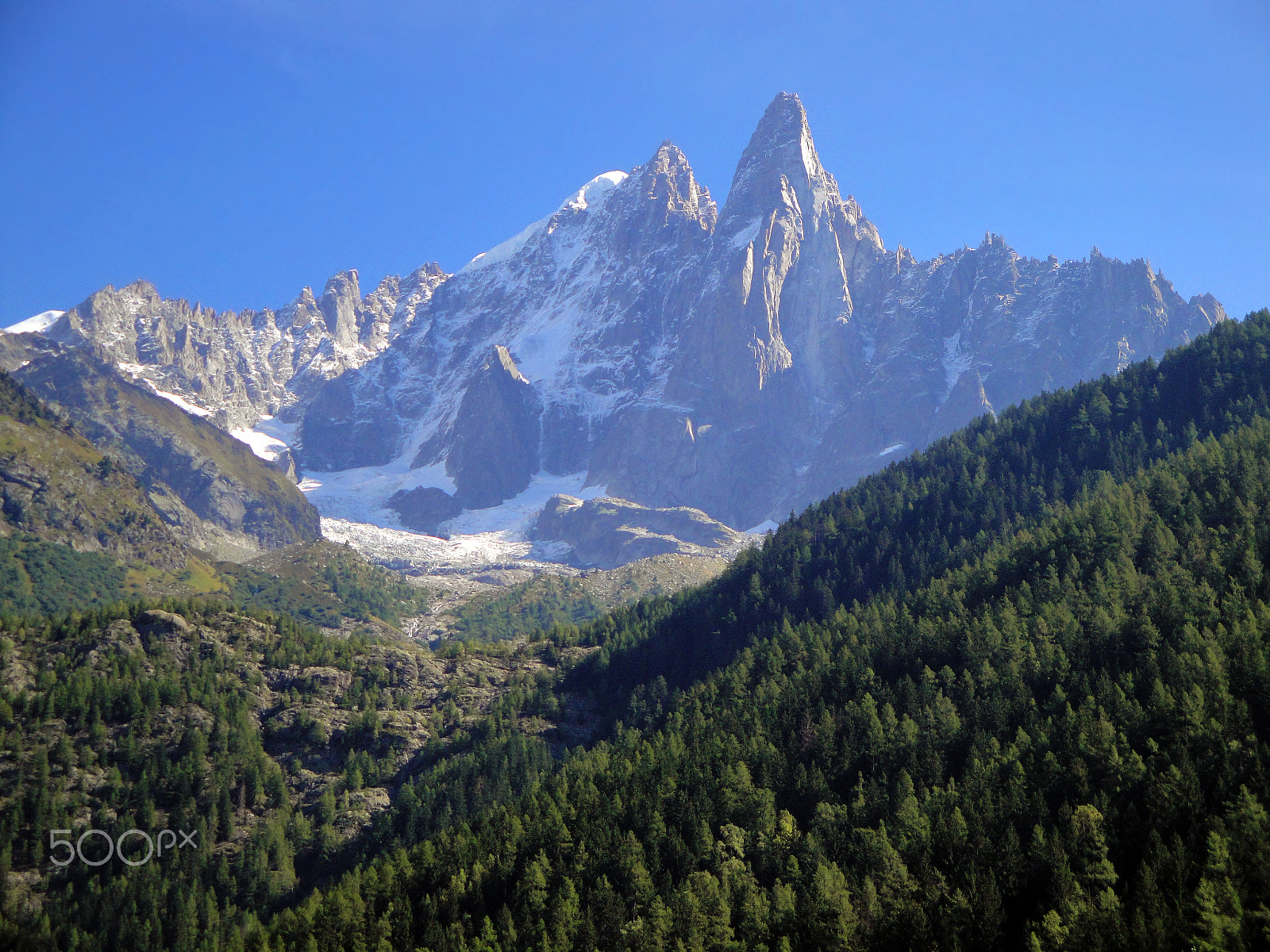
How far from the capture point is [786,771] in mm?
106875

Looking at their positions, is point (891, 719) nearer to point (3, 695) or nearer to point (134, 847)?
point (134, 847)

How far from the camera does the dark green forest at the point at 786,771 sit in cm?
7994

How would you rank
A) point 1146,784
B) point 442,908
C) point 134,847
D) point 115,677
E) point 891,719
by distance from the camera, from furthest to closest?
point 115,677 → point 134,847 → point 891,719 → point 442,908 → point 1146,784

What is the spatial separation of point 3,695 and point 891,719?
118994 millimetres

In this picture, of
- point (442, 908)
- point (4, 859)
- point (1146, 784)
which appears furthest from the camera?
point (4, 859)

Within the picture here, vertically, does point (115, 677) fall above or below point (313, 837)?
above

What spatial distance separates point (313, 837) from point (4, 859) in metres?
35.9

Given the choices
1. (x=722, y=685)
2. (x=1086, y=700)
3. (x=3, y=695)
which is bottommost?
(x=1086, y=700)

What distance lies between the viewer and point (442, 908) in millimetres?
95812

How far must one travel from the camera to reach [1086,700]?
97.9 meters

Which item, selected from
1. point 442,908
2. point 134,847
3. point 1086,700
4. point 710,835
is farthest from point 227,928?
point 1086,700

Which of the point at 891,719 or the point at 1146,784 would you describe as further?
the point at 891,719

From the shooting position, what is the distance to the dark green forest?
262 feet

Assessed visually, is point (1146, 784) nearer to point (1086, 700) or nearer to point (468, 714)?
point (1086, 700)
